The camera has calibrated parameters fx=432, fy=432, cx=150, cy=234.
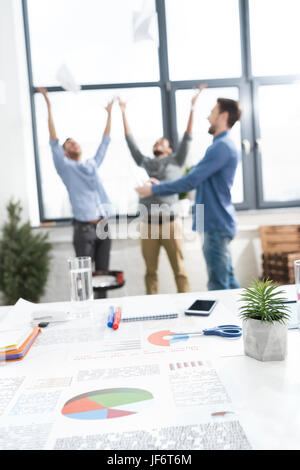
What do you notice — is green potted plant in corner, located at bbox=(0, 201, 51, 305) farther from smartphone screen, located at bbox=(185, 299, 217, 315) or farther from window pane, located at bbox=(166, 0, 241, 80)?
smartphone screen, located at bbox=(185, 299, 217, 315)

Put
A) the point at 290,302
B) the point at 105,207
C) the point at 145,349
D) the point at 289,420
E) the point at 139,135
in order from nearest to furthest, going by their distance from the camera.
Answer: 1. the point at 289,420
2. the point at 145,349
3. the point at 290,302
4. the point at 105,207
5. the point at 139,135

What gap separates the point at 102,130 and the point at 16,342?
304cm

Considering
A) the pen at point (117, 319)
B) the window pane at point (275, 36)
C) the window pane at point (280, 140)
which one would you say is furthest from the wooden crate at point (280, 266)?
the pen at point (117, 319)

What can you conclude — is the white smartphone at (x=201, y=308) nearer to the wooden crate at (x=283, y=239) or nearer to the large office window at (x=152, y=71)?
the wooden crate at (x=283, y=239)

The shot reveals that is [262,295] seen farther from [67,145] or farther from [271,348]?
[67,145]

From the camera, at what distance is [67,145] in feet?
11.8

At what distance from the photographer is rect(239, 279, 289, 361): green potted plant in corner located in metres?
0.82

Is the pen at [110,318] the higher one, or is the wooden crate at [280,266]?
the pen at [110,318]

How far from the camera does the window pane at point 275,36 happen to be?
377cm

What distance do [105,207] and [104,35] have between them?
1.50m

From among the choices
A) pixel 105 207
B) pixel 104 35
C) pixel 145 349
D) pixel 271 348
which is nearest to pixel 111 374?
pixel 145 349

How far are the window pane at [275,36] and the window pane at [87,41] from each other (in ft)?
2.94

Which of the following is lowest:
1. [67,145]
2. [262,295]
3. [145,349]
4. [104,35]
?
[145,349]

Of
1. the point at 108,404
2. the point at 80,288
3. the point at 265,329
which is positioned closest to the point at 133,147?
the point at 80,288
